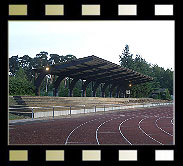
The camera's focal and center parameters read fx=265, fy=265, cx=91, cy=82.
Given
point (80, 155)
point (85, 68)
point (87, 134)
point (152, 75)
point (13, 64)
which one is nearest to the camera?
point (80, 155)

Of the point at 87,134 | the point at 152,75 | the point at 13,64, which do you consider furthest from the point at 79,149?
the point at 152,75

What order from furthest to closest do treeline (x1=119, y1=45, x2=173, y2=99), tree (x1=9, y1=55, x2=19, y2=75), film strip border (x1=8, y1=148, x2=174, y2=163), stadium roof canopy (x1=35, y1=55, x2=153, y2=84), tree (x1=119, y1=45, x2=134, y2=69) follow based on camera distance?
tree (x1=119, y1=45, x2=134, y2=69) < treeline (x1=119, y1=45, x2=173, y2=99) < tree (x1=9, y1=55, x2=19, y2=75) < stadium roof canopy (x1=35, y1=55, x2=153, y2=84) < film strip border (x1=8, y1=148, x2=174, y2=163)

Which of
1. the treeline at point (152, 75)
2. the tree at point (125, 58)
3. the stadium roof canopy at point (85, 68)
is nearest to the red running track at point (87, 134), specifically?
the stadium roof canopy at point (85, 68)

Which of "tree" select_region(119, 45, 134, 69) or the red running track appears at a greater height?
"tree" select_region(119, 45, 134, 69)

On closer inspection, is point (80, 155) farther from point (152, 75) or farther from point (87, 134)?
point (152, 75)

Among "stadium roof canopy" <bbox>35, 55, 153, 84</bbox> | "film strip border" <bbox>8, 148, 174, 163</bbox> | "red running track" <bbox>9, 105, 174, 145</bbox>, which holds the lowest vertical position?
"red running track" <bbox>9, 105, 174, 145</bbox>

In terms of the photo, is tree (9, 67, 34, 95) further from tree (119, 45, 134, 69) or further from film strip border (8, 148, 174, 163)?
tree (119, 45, 134, 69)

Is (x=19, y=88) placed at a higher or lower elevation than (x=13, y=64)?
lower

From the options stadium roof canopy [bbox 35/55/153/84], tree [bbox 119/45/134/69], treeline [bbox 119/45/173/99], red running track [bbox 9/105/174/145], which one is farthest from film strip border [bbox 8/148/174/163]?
tree [bbox 119/45/134/69]

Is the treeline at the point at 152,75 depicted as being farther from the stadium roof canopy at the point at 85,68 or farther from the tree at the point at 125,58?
the stadium roof canopy at the point at 85,68

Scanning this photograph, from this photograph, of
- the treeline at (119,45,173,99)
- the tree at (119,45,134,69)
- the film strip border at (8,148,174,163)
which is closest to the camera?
the film strip border at (8,148,174,163)
